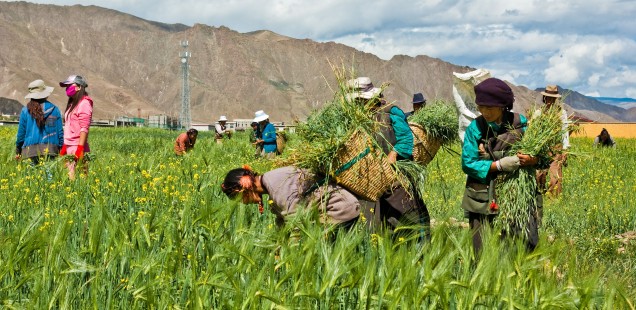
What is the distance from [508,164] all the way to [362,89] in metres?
1.08

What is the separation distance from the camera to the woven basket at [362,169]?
498 centimetres

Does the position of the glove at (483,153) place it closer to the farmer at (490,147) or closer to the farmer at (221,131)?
the farmer at (490,147)

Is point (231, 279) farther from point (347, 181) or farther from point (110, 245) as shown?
point (347, 181)

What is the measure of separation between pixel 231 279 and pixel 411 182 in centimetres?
252

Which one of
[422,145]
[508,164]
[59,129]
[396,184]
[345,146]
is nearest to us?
[345,146]

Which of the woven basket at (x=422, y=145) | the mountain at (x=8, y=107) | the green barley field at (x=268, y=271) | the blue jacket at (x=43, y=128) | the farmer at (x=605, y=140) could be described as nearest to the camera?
the green barley field at (x=268, y=271)

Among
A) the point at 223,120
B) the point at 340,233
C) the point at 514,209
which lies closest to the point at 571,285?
Answer: the point at 340,233

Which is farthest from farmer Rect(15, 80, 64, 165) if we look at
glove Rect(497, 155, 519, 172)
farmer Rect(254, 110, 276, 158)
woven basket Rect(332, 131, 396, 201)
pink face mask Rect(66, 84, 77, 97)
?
glove Rect(497, 155, 519, 172)

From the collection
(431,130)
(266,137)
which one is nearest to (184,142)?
(266,137)

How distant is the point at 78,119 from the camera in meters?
8.71

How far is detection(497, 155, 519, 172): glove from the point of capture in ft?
17.1

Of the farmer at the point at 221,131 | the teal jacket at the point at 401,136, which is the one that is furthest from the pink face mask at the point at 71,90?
the farmer at the point at 221,131

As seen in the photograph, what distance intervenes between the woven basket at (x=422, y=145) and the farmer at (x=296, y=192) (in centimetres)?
127

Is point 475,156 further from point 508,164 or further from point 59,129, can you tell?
point 59,129
